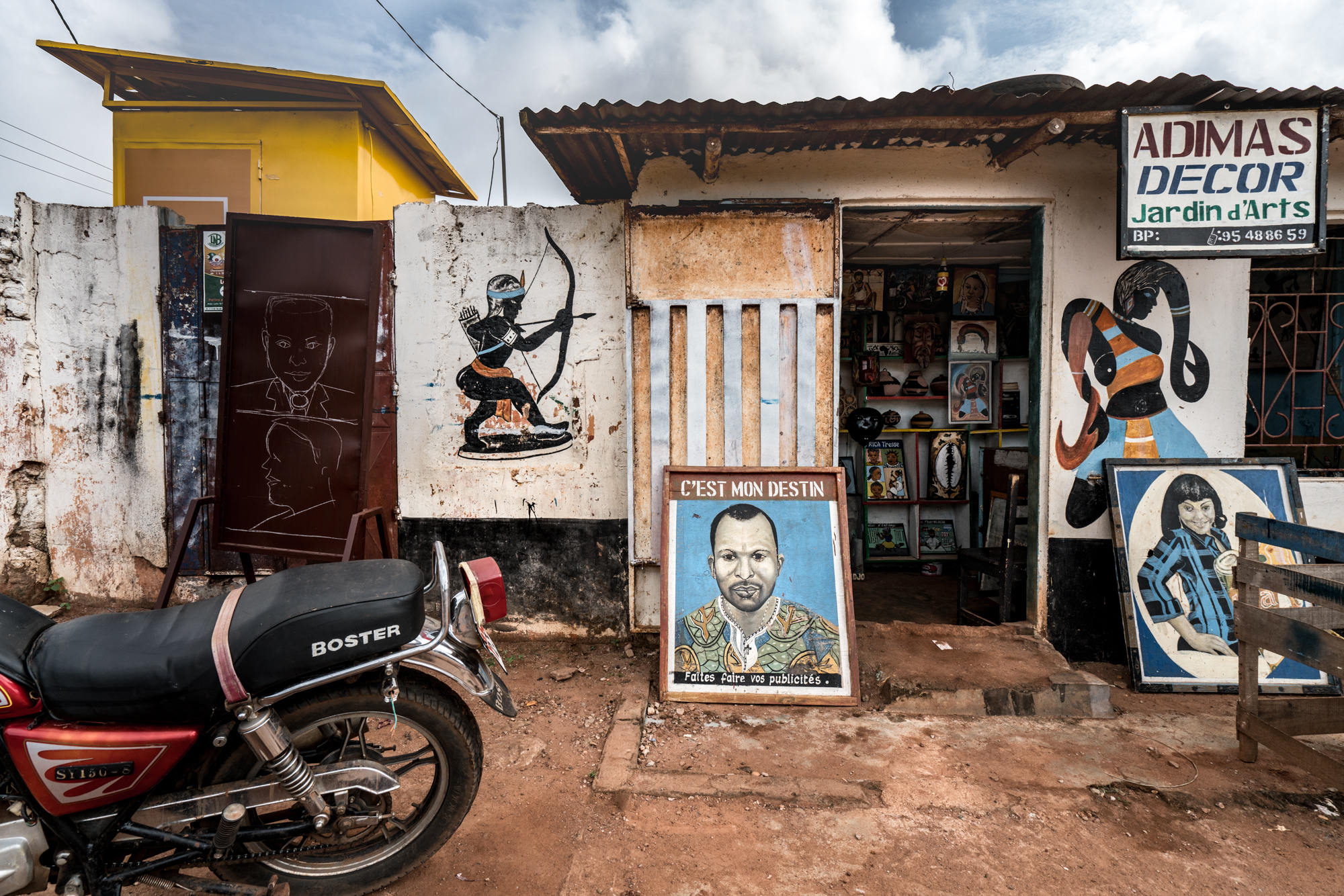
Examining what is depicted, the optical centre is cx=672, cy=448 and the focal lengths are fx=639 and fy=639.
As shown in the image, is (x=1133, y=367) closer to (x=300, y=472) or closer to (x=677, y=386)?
(x=677, y=386)

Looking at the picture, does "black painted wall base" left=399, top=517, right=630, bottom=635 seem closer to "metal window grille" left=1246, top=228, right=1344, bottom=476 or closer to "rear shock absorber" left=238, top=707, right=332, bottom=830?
"rear shock absorber" left=238, top=707, right=332, bottom=830

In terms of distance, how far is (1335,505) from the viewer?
4223 millimetres

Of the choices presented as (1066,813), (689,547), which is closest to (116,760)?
(689,547)

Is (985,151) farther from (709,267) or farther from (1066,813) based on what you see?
(1066,813)

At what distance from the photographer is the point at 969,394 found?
22.8ft

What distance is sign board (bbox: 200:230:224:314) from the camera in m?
4.49

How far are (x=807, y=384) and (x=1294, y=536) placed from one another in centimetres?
240

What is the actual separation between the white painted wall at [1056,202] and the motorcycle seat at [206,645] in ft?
10.5

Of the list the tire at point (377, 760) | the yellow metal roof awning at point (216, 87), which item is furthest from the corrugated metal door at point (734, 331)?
the yellow metal roof awning at point (216, 87)

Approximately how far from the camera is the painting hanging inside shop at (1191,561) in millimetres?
3801

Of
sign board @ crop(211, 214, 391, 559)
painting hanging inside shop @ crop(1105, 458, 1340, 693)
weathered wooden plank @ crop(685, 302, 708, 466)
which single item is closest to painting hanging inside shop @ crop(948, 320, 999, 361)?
painting hanging inside shop @ crop(1105, 458, 1340, 693)

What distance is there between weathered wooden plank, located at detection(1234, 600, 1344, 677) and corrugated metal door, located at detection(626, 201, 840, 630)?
2.14m

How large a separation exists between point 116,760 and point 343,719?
57cm

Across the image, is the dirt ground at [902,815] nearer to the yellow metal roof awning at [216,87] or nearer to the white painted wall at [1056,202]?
the white painted wall at [1056,202]
